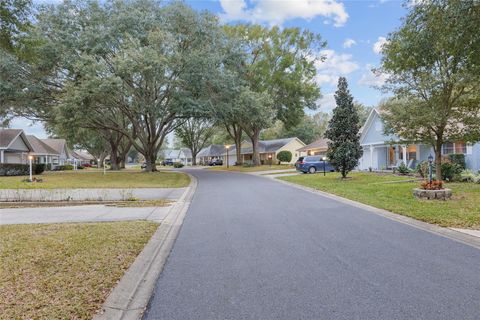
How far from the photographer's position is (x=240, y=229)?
715 cm

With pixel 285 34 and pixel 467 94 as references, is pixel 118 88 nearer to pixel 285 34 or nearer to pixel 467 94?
pixel 467 94

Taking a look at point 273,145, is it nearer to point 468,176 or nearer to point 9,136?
point 9,136

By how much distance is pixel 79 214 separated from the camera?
9.27 m

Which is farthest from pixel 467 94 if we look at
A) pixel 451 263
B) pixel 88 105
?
pixel 88 105

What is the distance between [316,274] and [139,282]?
2.31 m

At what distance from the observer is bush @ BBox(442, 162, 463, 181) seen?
16.8 m

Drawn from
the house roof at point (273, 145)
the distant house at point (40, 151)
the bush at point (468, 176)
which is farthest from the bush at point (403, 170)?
the distant house at point (40, 151)

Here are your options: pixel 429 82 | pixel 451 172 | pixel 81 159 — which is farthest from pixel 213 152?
pixel 429 82

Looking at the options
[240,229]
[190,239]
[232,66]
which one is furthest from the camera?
[232,66]

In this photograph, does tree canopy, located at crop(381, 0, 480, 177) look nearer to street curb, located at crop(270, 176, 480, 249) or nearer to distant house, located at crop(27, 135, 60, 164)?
street curb, located at crop(270, 176, 480, 249)

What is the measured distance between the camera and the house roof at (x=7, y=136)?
33.3 meters

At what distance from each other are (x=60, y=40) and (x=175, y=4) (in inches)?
345

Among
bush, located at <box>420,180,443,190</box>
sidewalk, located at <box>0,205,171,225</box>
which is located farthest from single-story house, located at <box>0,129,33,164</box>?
bush, located at <box>420,180,443,190</box>

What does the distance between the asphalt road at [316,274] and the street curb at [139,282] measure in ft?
0.46
